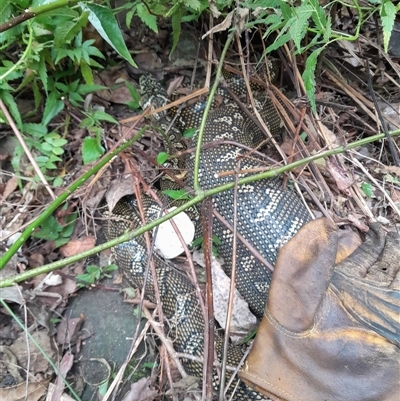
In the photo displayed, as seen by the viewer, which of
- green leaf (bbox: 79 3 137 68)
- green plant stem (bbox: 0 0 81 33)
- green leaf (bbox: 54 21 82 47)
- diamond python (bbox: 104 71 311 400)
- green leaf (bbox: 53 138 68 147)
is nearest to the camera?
green plant stem (bbox: 0 0 81 33)

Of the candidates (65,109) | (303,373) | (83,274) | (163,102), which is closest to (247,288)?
(303,373)

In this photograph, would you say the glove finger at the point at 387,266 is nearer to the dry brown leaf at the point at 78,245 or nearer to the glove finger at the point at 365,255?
the glove finger at the point at 365,255

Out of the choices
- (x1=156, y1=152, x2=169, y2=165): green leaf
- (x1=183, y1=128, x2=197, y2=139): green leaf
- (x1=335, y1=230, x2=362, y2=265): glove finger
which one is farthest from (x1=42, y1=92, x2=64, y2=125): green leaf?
(x1=335, y1=230, x2=362, y2=265): glove finger

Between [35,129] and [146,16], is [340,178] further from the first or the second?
[35,129]

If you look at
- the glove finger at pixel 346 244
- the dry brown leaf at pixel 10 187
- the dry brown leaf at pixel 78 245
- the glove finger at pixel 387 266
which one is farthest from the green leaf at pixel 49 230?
the glove finger at pixel 387 266

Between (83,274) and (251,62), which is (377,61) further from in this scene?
(83,274)

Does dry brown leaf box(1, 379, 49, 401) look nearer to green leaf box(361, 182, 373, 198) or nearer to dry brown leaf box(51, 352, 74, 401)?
dry brown leaf box(51, 352, 74, 401)

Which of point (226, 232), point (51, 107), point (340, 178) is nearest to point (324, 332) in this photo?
point (226, 232)
